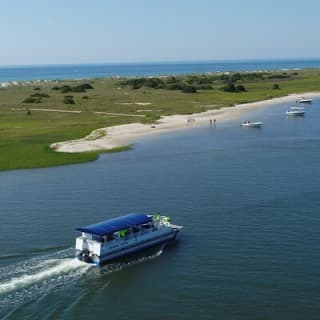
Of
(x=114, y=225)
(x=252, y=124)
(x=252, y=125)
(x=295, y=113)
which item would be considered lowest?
(x=114, y=225)

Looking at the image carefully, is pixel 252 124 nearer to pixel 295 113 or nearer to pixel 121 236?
pixel 295 113

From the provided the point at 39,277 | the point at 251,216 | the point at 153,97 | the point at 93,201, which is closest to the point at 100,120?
the point at 153,97

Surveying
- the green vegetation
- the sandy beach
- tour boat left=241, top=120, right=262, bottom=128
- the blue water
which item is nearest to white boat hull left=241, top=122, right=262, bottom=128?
tour boat left=241, top=120, right=262, bottom=128

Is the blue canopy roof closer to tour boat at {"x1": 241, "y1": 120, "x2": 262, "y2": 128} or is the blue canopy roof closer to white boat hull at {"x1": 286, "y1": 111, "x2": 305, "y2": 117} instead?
tour boat at {"x1": 241, "y1": 120, "x2": 262, "y2": 128}

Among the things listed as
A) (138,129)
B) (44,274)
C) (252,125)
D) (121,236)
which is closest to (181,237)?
(121,236)

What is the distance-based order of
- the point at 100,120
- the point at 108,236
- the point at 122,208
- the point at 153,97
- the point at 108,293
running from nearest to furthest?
the point at 108,293, the point at 108,236, the point at 122,208, the point at 100,120, the point at 153,97

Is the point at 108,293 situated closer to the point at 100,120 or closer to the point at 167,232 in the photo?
the point at 167,232

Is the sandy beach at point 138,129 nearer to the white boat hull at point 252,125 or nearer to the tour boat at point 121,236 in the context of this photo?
the white boat hull at point 252,125
